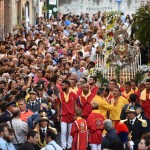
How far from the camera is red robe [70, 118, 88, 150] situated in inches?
811

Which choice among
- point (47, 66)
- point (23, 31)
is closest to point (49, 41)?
point (23, 31)

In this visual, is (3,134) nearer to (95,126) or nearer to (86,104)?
(95,126)

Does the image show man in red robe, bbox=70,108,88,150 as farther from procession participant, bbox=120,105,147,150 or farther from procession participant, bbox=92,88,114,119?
procession participant, bbox=92,88,114,119

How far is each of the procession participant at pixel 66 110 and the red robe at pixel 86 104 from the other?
0.23 m

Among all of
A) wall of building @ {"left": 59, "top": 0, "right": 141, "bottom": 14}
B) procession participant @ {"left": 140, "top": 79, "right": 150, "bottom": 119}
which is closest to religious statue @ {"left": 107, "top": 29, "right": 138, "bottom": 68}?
procession participant @ {"left": 140, "top": 79, "right": 150, "bottom": 119}

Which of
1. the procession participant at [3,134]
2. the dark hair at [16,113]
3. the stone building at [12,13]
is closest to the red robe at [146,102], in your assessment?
the dark hair at [16,113]

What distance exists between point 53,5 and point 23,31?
16628mm

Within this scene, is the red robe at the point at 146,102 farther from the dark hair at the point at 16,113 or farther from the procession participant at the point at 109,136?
the dark hair at the point at 16,113

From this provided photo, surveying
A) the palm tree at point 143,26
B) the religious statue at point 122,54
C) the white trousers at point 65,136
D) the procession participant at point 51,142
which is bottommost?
the white trousers at point 65,136

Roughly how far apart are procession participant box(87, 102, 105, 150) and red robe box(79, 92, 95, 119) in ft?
7.68

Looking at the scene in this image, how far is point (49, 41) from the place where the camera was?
130ft

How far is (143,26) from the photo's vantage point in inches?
1172

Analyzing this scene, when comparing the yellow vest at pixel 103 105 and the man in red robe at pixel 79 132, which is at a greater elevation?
the yellow vest at pixel 103 105

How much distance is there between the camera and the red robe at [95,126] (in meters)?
20.6
